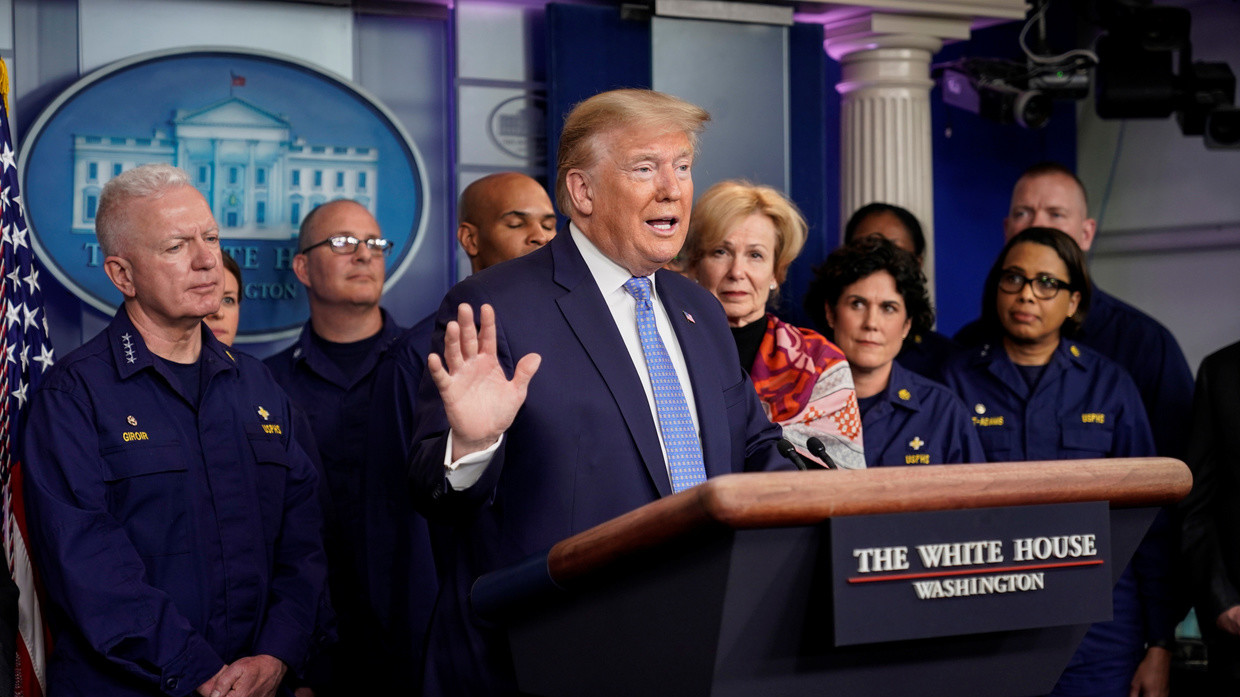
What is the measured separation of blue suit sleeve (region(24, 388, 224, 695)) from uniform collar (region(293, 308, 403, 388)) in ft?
3.98

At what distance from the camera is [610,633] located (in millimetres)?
1263

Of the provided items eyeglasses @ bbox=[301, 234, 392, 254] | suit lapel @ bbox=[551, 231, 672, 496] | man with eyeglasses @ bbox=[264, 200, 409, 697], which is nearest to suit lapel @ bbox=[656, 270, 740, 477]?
suit lapel @ bbox=[551, 231, 672, 496]

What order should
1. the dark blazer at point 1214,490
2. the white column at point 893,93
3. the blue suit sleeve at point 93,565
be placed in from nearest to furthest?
the blue suit sleeve at point 93,565
the dark blazer at point 1214,490
the white column at point 893,93

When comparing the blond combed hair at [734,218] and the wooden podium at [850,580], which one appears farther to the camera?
the blond combed hair at [734,218]

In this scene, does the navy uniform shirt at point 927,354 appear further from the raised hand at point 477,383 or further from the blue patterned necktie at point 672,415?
the raised hand at point 477,383

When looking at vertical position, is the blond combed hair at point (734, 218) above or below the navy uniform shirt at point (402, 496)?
above

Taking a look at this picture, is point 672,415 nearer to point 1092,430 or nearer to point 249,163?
point 1092,430

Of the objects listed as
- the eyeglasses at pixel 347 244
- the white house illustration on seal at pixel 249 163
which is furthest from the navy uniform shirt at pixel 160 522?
the white house illustration on seal at pixel 249 163

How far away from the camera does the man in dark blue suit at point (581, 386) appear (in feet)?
4.99

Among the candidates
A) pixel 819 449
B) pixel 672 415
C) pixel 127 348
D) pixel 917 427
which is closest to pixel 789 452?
pixel 819 449

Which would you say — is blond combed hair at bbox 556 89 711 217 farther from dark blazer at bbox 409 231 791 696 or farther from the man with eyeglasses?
the man with eyeglasses

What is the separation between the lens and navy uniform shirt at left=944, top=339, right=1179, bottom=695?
130 inches

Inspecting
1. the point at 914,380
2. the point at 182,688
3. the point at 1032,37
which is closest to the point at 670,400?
the point at 182,688

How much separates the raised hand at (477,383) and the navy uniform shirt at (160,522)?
3.28ft
